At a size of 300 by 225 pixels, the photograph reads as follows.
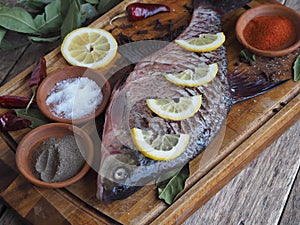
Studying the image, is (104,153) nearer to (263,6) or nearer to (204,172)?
(204,172)

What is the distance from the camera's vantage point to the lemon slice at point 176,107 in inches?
89.5

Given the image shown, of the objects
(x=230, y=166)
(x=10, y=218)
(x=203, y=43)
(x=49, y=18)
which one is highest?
(x=203, y=43)

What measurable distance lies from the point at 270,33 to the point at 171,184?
1117 millimetres

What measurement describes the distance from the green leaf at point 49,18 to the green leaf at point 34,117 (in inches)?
28.1

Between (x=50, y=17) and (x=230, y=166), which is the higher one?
(x=50, y=17)

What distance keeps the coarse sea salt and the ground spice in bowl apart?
242 millimetres

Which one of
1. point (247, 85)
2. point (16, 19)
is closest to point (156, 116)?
point (247, 85)

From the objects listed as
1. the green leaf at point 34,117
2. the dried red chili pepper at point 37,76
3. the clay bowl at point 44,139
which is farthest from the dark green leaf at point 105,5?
the clay bowl at point 44,139

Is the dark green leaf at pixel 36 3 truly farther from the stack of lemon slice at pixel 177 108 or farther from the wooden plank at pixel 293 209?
the wooden plank at pixel 293 209

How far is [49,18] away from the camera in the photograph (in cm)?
300

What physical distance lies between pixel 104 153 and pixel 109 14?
3.54 feet

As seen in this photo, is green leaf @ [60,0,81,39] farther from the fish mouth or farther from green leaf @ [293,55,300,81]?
green leaf @ [293,55,300,81]

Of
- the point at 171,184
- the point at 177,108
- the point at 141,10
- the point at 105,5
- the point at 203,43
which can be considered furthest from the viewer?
the point at 105,5

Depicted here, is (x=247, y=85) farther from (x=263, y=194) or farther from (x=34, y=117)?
(x=34, y=117)
